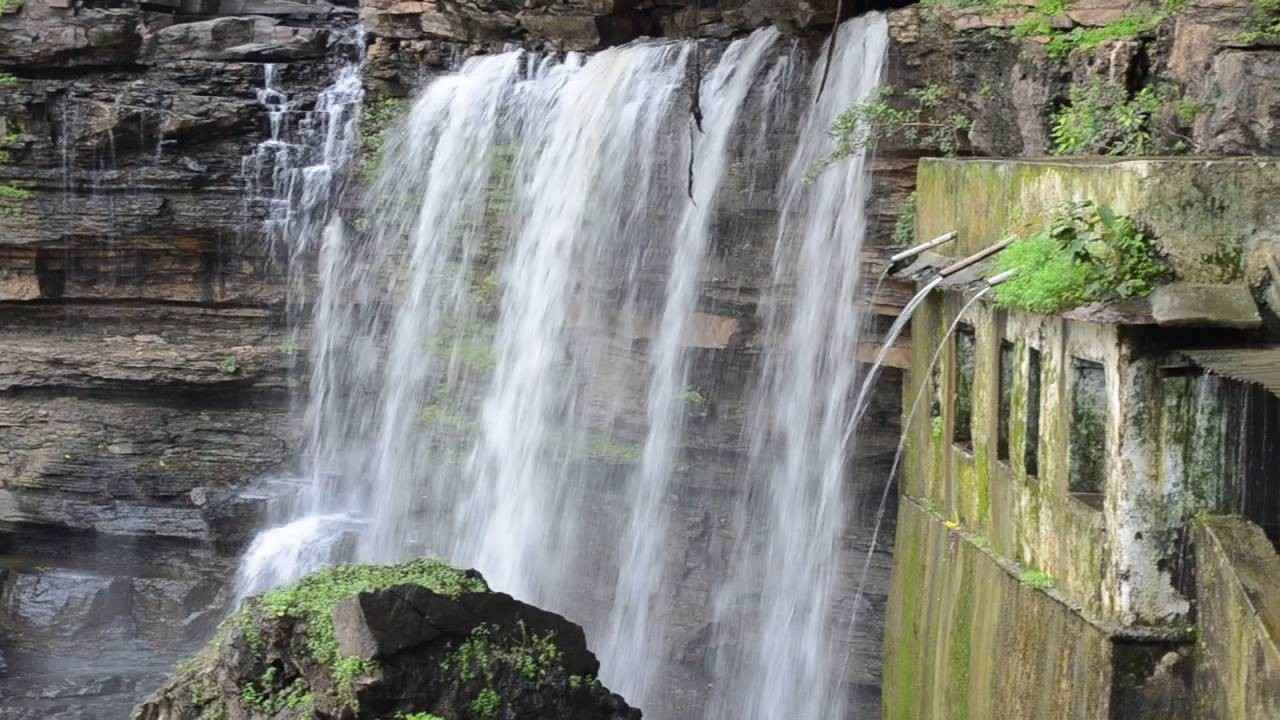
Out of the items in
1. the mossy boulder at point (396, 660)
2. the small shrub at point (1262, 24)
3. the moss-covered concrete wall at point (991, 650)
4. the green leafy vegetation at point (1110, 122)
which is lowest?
the mossy boulder at point (396, 660)

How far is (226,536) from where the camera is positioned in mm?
18266

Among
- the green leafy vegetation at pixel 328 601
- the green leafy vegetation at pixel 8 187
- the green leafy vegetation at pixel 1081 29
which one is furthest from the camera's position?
the green leafy vegetation at pixel 8 187

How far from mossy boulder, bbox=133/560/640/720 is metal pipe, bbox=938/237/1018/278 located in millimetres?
3654

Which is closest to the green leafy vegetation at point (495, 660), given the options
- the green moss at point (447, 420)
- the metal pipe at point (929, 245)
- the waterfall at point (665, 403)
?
the metal pipe at point (929, 245)

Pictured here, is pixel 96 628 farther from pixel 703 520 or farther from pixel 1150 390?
pixel 1150 390

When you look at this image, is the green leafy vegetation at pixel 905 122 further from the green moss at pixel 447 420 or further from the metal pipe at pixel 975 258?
the green moss at pixel 447 420

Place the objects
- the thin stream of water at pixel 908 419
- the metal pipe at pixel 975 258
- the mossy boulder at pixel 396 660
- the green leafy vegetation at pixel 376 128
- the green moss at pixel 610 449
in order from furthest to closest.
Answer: the green leafy vegetation at pixel 376 128, the green moss at pixel 610 449, the mossy boulder at pixel 396 660, the thin stream of water at pixel 908 419, the metal pipe at pixel 975 258

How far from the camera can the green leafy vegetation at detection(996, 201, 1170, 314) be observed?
6969 mm

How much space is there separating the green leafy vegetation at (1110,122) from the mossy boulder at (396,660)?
16.8 feet

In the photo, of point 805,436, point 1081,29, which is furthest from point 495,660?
point 1081,29

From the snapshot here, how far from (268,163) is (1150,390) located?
44.9 feet

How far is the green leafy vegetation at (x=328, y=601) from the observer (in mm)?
10250

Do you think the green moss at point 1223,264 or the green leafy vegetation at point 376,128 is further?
the green leafy vegetation at point 376,128

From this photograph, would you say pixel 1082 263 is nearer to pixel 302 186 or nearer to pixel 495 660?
pixel 495 660
